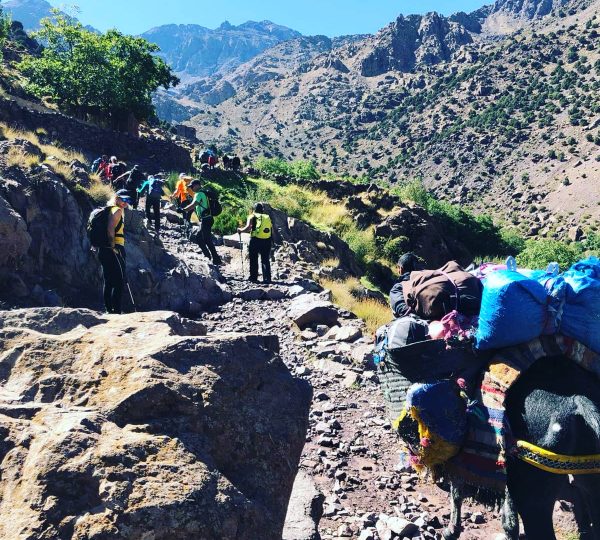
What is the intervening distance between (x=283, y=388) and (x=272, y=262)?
30.9 ft

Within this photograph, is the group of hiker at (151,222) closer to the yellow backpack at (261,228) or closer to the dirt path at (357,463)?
the yellow backpack at (261,228)

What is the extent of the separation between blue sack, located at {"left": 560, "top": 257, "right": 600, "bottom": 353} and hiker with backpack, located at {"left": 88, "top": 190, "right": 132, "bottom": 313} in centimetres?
528

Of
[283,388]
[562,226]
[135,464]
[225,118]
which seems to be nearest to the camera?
[135,464]

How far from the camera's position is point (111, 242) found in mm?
6637

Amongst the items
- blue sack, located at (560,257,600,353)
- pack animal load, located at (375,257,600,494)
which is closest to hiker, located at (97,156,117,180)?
pack animal load, located at (375,257,600,494)

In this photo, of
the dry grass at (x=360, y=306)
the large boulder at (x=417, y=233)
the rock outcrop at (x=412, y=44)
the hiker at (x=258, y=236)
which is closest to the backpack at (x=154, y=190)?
the hiker at (x=258, y=236)

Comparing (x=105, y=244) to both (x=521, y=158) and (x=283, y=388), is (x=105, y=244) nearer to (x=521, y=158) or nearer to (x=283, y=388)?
(x=283, y=388)

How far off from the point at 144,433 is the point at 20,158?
24.1 feet

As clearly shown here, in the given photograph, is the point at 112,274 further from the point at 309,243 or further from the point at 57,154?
the point at 309,243

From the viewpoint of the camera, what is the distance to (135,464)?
234cm

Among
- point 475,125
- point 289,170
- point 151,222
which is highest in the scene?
point 475,125

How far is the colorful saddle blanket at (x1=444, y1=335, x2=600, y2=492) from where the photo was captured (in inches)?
130

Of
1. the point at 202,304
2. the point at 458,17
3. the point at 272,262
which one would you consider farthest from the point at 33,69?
the point at 458,17

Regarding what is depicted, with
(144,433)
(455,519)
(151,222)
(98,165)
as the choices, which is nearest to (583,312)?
(455,519)
